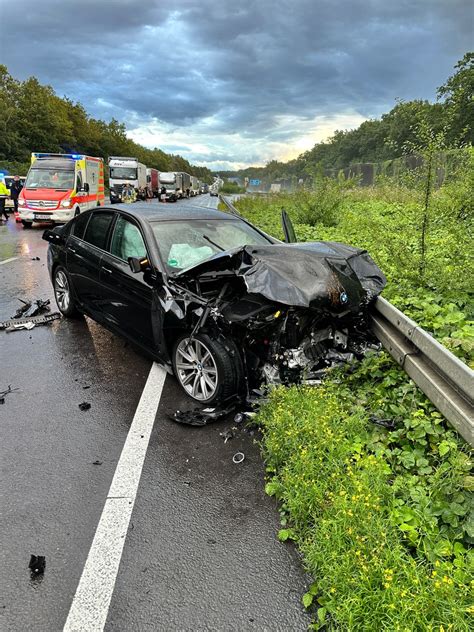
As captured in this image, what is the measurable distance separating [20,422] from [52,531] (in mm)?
1473

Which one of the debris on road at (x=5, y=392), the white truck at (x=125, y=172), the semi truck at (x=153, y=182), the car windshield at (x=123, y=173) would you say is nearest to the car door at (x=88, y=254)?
the debris on road at (x=5, y=392)

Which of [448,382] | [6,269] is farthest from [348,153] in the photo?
[448,382]

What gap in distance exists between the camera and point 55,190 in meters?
17.6

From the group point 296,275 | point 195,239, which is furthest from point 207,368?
point 195,239

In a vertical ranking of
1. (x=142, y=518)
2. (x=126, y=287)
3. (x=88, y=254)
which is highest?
(x=88, y=254)

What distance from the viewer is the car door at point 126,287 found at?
14.5 ft

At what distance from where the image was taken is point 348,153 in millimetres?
83188

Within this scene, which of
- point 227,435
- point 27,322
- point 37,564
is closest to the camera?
point 37,564

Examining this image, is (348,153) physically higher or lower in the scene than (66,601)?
higher

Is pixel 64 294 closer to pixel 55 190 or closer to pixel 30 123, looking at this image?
pixel 55 190

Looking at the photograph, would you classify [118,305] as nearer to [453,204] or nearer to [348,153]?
[453,204]

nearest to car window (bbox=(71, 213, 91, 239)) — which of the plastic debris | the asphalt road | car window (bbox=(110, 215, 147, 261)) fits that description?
car window (bbox=(110, 215, 147, 261))

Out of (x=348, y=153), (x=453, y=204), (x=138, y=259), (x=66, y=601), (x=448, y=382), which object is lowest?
(x=66, y=601)

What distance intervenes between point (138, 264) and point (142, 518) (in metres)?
2.27
